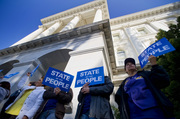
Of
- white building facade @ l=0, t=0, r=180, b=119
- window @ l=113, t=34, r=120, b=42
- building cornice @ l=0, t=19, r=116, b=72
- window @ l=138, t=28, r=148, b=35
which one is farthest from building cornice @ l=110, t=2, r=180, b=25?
building cornice @ l=0, t=19, r=116, b=72

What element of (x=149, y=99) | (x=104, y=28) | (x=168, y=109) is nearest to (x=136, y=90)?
(x=149, y=99)

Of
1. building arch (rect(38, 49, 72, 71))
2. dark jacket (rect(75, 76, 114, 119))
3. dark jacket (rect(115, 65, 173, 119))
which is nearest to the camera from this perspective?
dark jacket (rect(115, 65, 173, 119))

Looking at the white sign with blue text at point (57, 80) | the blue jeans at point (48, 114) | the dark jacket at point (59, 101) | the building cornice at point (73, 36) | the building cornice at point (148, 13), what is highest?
the building cornice at point (148, 13)

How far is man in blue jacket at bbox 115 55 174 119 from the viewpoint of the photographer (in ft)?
5.26

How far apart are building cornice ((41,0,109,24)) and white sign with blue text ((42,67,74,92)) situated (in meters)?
16.3

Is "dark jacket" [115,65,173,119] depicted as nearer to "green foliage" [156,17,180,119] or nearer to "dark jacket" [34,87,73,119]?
"dark jacket" [34,87,73,119]

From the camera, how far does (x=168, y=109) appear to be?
5.05 ft

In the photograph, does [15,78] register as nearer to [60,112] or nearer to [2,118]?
[2,118]

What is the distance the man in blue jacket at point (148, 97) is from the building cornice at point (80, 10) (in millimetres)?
16627

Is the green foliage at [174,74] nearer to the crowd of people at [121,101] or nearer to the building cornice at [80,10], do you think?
the crowd of people at [121,101]

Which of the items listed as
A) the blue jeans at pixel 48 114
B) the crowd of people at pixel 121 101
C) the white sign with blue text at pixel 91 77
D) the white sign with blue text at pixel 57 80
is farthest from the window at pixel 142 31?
the blue jeans at pixel 48 114

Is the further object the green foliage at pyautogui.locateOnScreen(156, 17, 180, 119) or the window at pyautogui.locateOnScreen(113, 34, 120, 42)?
the window at pyautogui.locateOnScreen(113, 34, 120, 42)

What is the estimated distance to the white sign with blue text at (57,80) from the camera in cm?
264

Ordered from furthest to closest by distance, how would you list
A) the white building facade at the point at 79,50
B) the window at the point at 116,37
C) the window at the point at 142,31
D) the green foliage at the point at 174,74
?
the window at the point at 116,37, the window at the point at 142,31, the white building facade at the point at 79,50, the green foliage at the point at 174,74
